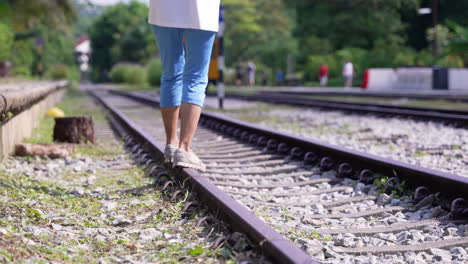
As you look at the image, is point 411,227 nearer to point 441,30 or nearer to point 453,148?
point 453,148

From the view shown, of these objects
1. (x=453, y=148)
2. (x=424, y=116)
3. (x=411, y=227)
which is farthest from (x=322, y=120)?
(x=411, y=227)

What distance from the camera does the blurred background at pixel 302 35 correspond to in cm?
3161

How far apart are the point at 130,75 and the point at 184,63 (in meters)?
47.7

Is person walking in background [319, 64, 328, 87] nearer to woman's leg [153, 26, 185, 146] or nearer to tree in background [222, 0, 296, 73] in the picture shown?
tree in background [222, 0, 296, 73]

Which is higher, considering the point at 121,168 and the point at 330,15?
the point at 330,15

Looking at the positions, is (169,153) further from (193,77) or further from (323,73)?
(323,73)

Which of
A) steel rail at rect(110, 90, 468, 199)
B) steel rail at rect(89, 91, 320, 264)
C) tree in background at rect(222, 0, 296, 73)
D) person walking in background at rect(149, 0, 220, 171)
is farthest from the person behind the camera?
tree in background at rect(222, 0, 296, 73)

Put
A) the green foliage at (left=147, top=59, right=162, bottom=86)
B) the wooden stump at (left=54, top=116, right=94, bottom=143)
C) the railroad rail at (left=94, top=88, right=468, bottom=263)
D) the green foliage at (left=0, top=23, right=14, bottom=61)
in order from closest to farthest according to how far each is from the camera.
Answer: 1. the railroad rail at (left=94, top=88, right=468, bottom=263)
2. the wooden stump at (left=54, top=116, right=94, bottom=143)
3. the green foliage at (left=0, top=23, right=14, bottom=61)
4. the green foliage at (left=147, top=59, right=162, bottom=86)

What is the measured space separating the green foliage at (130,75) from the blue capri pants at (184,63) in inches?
1777

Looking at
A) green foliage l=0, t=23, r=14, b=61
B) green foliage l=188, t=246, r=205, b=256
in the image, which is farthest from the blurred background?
green foliage l=188, t=246, r=205, b=256

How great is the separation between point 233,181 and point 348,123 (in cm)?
505

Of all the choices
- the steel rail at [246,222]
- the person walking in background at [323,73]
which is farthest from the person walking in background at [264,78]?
the steel rail at [246,222]

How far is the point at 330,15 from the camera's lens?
50.7 meters

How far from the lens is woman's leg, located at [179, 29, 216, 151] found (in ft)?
13.6
